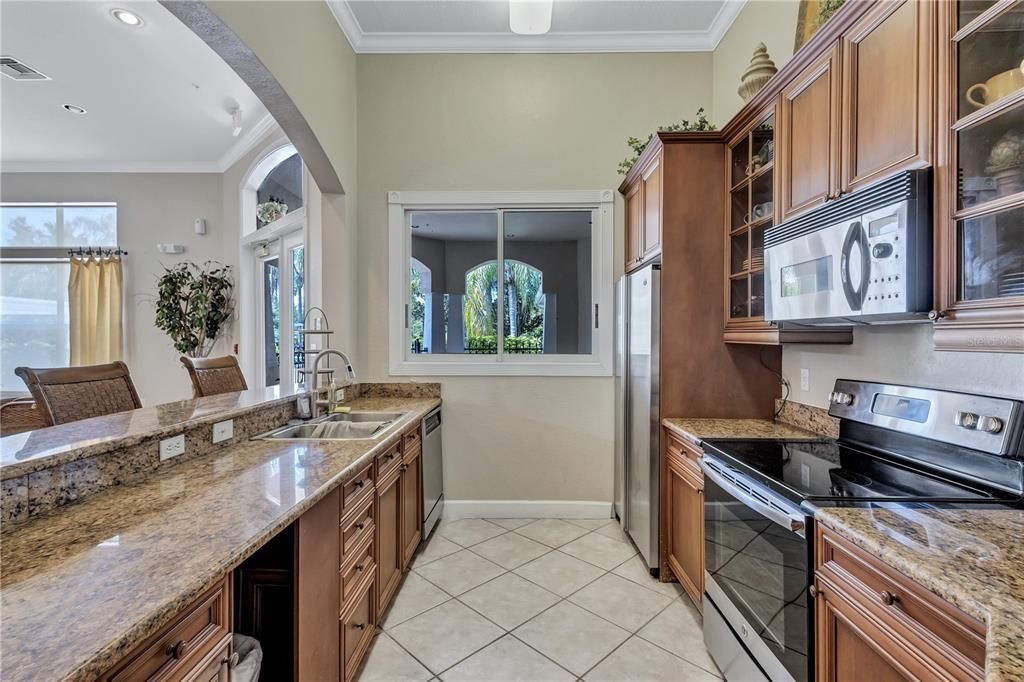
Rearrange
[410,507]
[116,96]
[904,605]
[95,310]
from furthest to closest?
[95,310] → [116,96] → [410,507] → [904,605]

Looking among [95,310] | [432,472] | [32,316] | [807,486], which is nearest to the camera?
[807,486]

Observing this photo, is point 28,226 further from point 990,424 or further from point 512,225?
point 990,424

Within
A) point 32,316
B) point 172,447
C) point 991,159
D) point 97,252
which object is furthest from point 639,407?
point 32,316

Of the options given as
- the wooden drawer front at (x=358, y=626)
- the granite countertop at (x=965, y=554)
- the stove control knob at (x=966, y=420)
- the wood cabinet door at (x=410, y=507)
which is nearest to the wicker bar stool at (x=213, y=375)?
the wood cabinet door at (x=410, y=507)

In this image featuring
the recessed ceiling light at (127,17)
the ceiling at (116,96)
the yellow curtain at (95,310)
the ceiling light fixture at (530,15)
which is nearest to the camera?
the ceiling light fixture at (530,15)

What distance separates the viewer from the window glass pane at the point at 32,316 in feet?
16.7

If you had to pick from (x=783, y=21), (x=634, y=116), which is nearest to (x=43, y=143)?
(x=634, y=116)

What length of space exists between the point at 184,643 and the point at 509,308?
110 inches

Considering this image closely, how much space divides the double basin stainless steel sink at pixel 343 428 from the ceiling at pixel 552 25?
8.71 ft

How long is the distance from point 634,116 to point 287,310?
343 cm

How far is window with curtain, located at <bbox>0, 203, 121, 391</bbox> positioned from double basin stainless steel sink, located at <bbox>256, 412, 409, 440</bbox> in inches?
177

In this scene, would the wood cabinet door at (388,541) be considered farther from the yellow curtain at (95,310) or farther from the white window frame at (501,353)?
the yellow curtain at (95,310)

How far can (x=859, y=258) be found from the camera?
1337 mm

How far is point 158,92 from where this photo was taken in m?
3.59
